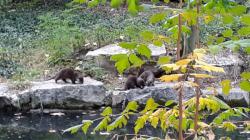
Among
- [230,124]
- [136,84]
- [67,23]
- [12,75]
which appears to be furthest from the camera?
[67,23]

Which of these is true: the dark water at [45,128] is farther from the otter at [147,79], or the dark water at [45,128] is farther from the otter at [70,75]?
the otter at [147,79]

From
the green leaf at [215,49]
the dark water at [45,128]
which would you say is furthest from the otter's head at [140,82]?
the green leaf at [215,49]

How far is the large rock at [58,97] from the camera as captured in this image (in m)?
10.4

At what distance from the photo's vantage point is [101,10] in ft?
59.8

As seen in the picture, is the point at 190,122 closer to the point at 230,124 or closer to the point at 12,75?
the point at 230,124

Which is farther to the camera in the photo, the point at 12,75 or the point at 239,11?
the point at 12,75

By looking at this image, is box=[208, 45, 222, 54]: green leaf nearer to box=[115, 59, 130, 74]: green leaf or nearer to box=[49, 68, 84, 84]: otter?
box=[115, 59, 130, 74]: green leaf

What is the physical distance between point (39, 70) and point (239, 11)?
11186 millimetres

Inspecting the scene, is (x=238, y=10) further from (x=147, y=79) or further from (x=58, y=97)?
(x=147, y=79)

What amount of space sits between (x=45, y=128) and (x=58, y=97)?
1369mm

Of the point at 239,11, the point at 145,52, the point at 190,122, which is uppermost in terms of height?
the point at 239,11

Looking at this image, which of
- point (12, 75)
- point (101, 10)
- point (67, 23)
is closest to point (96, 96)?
point (12, 75)

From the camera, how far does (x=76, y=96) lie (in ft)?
34.6

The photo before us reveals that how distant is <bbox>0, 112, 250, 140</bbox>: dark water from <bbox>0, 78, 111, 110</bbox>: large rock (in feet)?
1.10
